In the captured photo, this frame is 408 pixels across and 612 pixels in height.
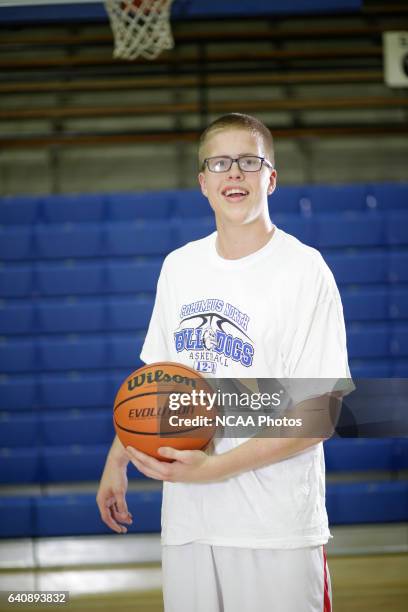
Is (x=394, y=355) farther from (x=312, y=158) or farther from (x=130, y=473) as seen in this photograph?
(x=130, y=473)

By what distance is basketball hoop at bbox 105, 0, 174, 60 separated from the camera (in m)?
2.59

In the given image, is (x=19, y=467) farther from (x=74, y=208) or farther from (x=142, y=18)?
(x=142, y=18)

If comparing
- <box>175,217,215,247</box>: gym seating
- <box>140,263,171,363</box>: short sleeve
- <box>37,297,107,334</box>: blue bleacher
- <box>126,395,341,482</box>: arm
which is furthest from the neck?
<box>37,297,107,334</box>: blue bleacher

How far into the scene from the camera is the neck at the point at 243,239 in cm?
114

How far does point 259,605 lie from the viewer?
105 cm

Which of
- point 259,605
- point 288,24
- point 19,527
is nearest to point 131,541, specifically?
point 19,527

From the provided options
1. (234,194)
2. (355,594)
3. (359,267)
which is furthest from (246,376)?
(359,267)

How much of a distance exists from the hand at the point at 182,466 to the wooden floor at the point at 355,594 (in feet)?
3.31

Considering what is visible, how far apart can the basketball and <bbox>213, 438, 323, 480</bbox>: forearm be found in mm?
57

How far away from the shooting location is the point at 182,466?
3.35 feet

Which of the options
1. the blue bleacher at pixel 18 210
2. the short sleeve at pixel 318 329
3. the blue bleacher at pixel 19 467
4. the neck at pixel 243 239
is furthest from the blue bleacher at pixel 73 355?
the short sleeve at pixel 318 329

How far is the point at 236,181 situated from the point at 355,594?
4.69 feet

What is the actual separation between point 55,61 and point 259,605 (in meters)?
2.58

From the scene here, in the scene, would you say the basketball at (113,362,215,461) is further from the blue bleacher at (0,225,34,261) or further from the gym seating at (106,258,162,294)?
the blue bleacher at (0,225,34,261)
